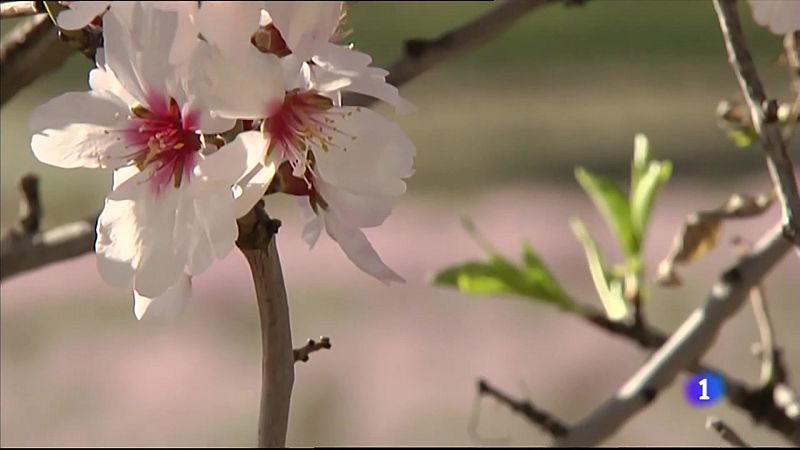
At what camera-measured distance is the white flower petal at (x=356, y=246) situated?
0.50m

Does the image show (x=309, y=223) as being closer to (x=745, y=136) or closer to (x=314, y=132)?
(x=314, y=132)

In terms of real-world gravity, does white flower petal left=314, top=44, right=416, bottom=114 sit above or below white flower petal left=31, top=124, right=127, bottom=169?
above

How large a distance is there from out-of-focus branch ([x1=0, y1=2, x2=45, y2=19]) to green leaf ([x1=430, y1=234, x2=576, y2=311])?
1.57 ft

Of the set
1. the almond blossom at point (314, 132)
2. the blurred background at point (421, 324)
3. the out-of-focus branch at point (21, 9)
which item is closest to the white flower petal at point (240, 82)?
the almond blossom at point (314, 132)

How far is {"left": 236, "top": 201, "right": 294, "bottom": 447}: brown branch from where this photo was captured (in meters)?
0.48

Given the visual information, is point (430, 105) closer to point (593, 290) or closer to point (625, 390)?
point (593, 290)

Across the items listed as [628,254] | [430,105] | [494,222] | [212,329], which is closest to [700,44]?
[430,105]

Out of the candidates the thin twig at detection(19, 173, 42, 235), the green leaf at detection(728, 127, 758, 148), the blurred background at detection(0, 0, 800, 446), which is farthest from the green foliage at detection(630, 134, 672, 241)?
the blurred background at detection(0, 0, 800, 446)

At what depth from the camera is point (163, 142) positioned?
0.49 m

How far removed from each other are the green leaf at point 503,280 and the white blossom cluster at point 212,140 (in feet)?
1.48

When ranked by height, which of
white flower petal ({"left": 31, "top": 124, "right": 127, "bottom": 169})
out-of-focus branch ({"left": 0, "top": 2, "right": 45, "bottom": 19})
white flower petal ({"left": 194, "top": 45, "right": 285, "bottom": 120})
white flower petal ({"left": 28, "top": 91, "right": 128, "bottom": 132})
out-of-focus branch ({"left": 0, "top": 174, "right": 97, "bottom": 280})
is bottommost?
out-of-focus branch ({"left": 0, "top": 174, "right": 97, "bottom": 280})

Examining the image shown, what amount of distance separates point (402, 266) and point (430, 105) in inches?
64.9

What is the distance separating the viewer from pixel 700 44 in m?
4.41

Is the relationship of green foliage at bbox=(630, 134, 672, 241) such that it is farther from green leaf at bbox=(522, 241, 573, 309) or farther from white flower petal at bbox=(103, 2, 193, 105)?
white flower petal at bbox=(103, 2, 193, 105)
